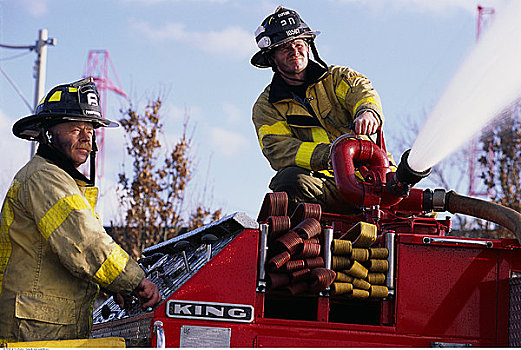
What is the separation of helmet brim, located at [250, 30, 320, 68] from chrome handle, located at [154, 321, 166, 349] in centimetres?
254

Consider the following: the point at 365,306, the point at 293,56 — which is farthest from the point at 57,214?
the point at 293,56

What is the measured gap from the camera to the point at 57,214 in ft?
14.0

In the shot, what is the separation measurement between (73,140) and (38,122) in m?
0.29

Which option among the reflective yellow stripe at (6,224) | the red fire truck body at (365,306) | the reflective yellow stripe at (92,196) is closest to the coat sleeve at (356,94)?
the red fire truck body at (365,306)

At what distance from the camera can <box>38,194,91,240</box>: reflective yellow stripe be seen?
168 inches

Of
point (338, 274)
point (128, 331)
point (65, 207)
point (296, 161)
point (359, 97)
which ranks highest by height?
point (359, 97)

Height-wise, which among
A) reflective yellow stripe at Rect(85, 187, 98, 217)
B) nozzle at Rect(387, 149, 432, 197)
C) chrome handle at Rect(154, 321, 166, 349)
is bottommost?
chrome handle at Rect(154, 321, 166, 349)

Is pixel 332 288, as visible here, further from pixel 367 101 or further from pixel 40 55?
pixel 40 55

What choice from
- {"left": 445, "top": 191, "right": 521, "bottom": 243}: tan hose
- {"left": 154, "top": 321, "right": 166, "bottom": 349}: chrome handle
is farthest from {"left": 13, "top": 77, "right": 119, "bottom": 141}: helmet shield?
{"left": 445, "top": 191, "right": 521, "bottom": 243}: tan hose

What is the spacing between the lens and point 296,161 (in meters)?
5.50

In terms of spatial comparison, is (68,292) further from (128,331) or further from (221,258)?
(221,258)

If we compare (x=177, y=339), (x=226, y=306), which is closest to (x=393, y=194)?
(x=226, y=306)

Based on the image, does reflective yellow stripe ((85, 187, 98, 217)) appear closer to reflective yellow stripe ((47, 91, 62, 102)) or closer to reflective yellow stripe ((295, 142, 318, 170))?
reflective yellow stripe ((47, 91, 62, 102))

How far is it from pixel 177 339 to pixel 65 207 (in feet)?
3.14
